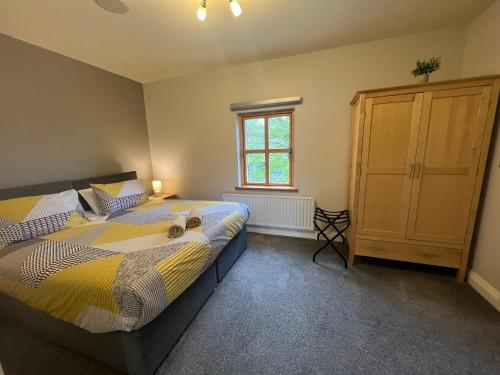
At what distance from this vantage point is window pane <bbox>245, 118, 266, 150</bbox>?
2.97 meters

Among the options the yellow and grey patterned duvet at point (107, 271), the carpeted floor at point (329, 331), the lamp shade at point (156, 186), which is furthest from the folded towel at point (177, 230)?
the lamp shade at point (156, 186)

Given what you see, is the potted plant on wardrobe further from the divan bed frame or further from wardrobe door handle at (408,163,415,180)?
the divan bed frame

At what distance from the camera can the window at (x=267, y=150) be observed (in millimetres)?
2859

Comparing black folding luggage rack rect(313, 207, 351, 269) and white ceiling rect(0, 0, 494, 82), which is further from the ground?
white ceiling rect(0, 0, 494, 82)

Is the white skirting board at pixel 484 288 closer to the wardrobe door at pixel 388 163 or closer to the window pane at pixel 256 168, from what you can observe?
the wardrobe door at pixel 388 163

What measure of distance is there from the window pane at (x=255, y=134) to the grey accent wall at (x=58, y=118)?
186 cm

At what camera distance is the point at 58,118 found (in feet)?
7.54

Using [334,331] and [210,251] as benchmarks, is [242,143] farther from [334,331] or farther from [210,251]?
[334,331]

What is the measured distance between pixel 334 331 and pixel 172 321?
115cm

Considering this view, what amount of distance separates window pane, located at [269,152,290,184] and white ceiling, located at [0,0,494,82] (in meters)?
1.30

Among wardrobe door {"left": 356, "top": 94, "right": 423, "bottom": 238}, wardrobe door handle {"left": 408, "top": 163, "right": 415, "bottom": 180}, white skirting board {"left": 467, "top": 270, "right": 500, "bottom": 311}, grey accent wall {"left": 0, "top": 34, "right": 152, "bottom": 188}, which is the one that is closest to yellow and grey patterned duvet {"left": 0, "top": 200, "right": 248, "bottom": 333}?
grey accent wall {"left": 0, "top": 34, "right": 152, "bottom": 188}

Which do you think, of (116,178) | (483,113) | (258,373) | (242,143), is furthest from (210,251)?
(483,113)

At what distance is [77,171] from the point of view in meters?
2.50

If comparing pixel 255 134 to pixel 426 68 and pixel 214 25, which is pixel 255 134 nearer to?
pixel 214 25
